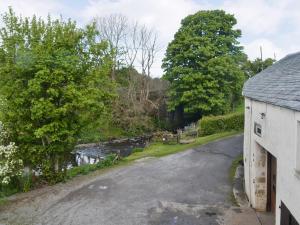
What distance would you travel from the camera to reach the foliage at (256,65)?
116 feet

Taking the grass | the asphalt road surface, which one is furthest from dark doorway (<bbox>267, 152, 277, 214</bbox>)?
the grass

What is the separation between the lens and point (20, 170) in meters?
12.9

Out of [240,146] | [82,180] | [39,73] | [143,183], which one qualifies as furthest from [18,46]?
[240,146]

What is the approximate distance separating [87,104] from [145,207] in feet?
16.6

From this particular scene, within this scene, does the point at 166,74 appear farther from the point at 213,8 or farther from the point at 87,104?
the point at 87,104

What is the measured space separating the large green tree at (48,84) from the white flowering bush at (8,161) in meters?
0.42

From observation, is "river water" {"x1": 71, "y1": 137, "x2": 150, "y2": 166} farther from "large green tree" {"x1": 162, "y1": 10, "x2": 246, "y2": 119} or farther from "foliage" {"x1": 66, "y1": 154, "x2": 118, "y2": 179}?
"large green tree" {"x1": 162, "y1": 10, "x2": 246, "y2": 119}

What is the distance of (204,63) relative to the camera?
28.9m

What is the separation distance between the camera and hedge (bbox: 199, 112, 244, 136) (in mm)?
25578

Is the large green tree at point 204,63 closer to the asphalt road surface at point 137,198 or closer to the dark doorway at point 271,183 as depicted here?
the asphalt road surface at point 137,198

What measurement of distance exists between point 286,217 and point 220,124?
19.6 m

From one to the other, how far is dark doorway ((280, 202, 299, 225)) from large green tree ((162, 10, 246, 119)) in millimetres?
22045

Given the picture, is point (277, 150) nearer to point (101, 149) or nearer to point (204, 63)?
point (101, 149)

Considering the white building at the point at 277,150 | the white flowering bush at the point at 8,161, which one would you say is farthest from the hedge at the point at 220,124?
the white flowering bush at the point at 8,161
